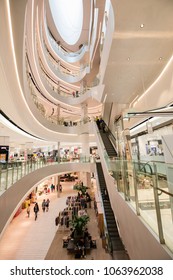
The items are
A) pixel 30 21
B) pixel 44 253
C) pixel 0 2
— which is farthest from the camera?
pixel 44 253

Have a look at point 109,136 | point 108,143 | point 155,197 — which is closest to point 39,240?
point 108,143

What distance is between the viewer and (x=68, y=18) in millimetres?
20469

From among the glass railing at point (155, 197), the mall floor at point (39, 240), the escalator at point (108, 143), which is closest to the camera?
the glass railing at point (155, 197)

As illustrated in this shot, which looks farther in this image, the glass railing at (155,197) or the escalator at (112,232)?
the escalator at (112,232)

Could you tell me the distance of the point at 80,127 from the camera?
591 inches

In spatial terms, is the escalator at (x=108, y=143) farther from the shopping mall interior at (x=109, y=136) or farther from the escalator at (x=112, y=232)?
the escalator at (x=112, y=232)

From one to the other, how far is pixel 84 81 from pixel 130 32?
13003mm

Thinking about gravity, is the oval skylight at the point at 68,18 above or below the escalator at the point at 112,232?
above

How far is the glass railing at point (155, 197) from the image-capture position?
2.00 meters

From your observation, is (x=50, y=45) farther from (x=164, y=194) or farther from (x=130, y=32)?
(x=164, y=194)

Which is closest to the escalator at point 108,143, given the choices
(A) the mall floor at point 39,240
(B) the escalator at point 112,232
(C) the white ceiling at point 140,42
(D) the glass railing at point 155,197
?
(B) the escalator at point 112,232

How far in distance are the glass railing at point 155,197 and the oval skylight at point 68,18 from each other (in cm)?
2008

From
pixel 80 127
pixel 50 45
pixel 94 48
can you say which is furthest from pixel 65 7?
pixel 80 127

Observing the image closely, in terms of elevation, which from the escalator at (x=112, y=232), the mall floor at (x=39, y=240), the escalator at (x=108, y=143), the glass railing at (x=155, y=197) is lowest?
the mall floor at (x=39, y=240)
